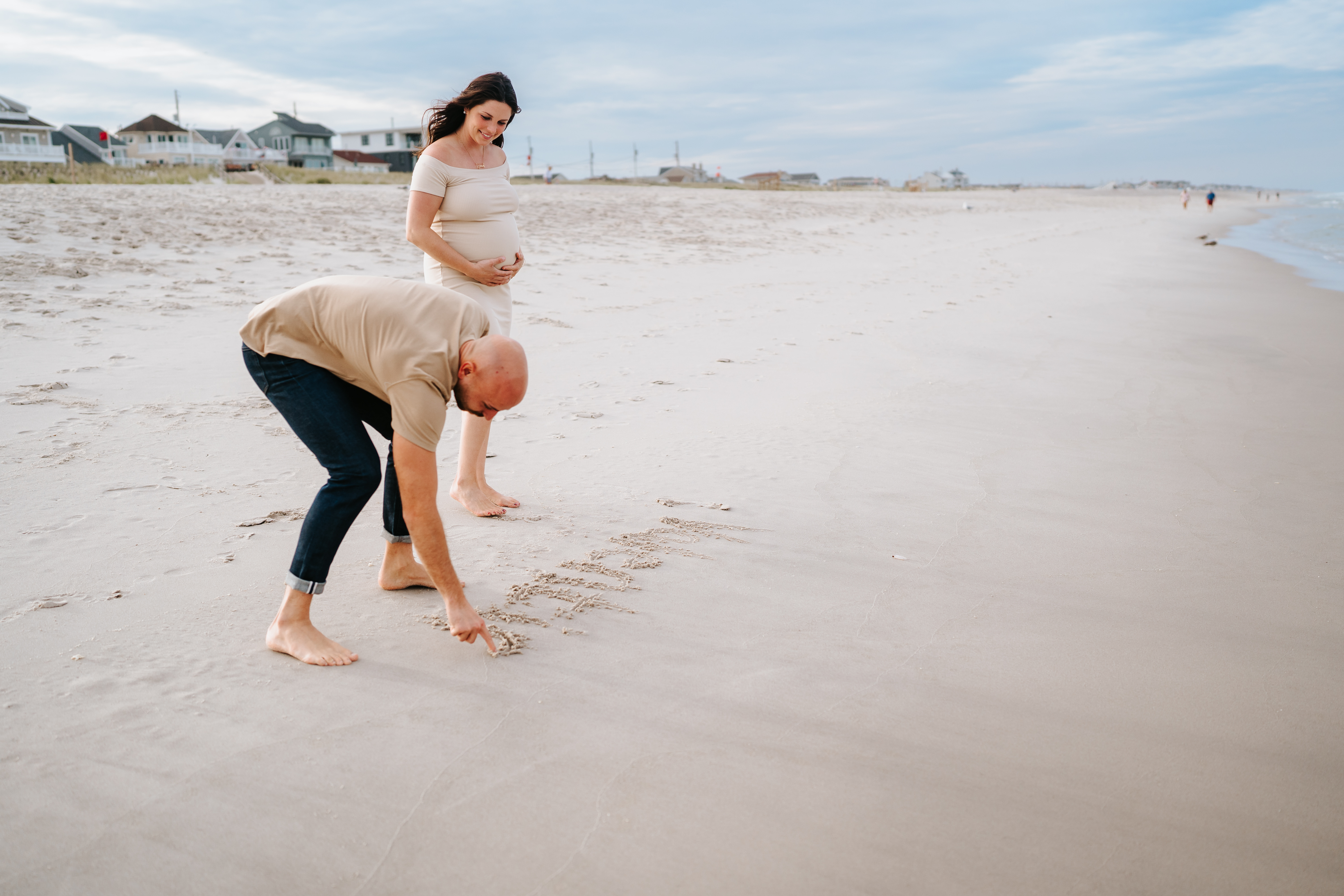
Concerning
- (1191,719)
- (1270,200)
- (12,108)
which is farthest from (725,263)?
(1270,200)

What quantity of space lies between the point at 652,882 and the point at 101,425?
3.84m

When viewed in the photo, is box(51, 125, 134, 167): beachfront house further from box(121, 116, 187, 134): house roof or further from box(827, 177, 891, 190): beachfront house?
box(827, 177, 891, 190): beachfront house

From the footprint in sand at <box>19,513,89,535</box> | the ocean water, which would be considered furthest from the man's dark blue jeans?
the ocean water

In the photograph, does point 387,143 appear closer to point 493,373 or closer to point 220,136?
point 220,136

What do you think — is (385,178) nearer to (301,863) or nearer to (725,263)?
(725,263)

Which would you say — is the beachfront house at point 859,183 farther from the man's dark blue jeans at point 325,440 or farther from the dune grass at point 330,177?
the man's dark blue jeans at point 325,440

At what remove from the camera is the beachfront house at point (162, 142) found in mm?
54625

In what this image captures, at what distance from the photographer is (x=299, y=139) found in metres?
61.0

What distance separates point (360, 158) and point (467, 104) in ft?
217

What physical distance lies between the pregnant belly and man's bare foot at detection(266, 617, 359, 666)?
5.19ft

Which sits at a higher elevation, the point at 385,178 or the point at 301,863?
the point at 385,178

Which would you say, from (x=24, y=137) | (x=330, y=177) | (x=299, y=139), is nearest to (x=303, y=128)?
(x=299, y=139)

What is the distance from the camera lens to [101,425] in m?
4.11

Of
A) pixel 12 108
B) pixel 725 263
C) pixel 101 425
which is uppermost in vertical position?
pixel 12 108
